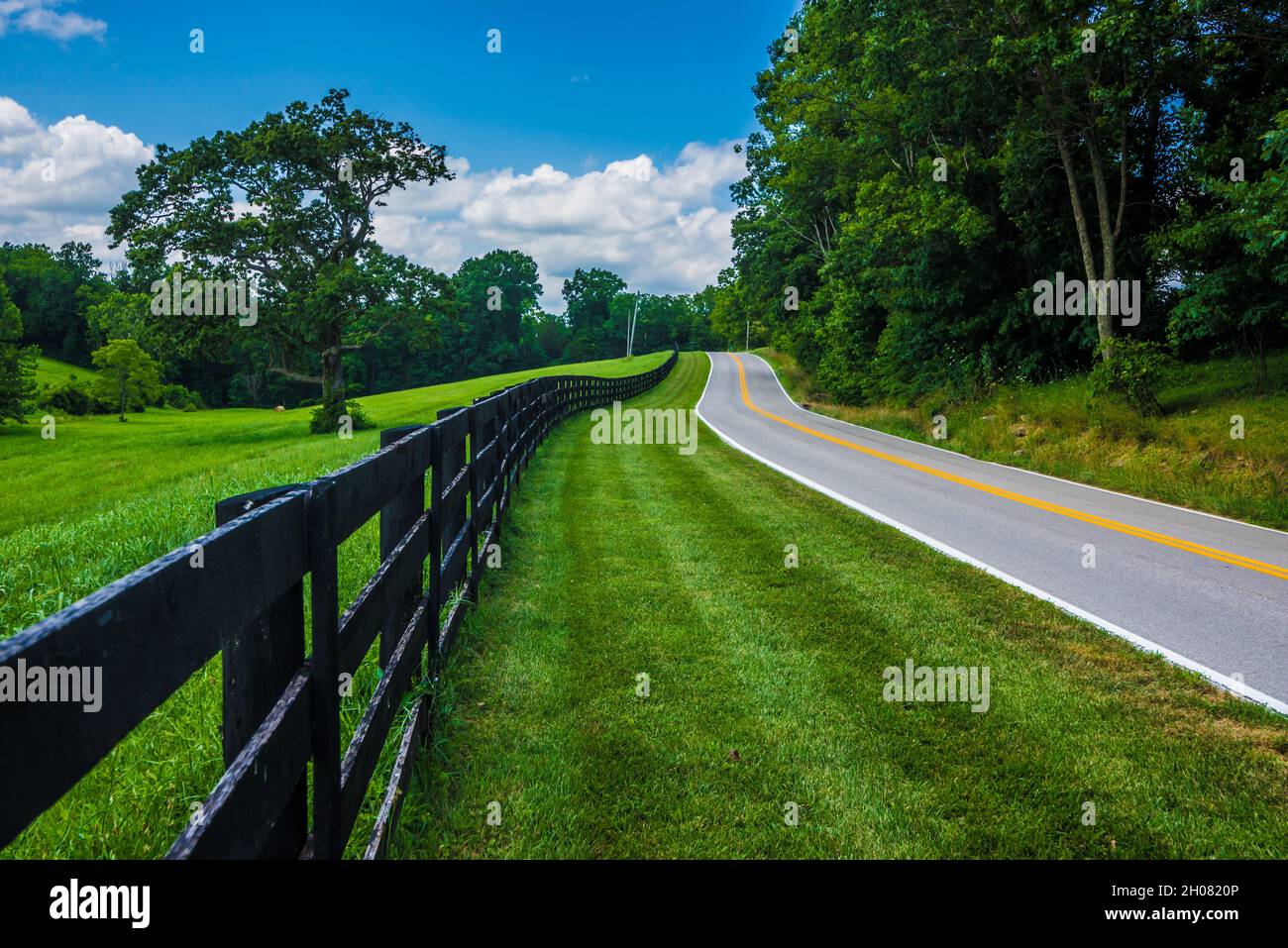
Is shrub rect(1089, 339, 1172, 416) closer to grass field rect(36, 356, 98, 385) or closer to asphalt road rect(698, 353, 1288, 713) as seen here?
asphalt road rect(698, 353, 1288, 713)

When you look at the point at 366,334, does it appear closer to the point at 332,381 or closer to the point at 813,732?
the point at 332,381

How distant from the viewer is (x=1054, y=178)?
19.4 meters

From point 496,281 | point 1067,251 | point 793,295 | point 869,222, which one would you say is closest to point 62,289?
point 496,281

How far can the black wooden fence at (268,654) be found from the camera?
3.92ft

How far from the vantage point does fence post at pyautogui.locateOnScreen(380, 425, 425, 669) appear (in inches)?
144

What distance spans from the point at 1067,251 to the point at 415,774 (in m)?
21.5

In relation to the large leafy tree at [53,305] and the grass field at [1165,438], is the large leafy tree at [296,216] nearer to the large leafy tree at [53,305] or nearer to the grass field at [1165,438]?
the grass field at [1165,438]

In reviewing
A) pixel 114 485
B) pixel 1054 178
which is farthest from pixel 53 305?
pixel 1054 178

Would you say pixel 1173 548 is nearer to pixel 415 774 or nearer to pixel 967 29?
pixel 415 774

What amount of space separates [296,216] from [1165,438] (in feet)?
91.0

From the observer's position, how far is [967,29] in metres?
17.2

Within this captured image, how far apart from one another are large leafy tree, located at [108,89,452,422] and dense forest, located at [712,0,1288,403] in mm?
16218

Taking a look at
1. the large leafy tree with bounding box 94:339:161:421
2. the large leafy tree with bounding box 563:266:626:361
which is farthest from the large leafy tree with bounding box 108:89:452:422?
the large leafy tree with bounding box 563:266:626:361

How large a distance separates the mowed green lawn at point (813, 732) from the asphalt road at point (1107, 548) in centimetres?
47
